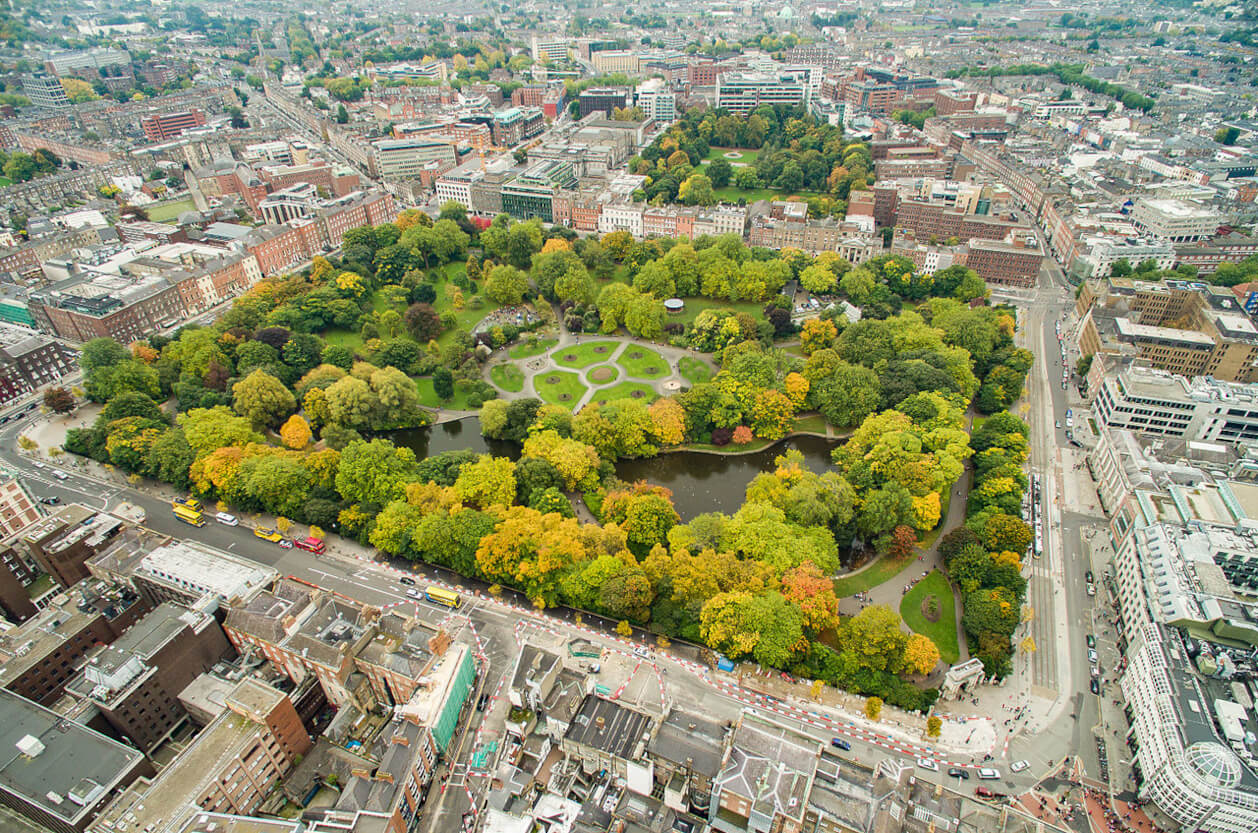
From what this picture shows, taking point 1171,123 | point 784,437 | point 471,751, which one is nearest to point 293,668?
point 471,751

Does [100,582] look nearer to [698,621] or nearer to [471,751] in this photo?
[471,751]

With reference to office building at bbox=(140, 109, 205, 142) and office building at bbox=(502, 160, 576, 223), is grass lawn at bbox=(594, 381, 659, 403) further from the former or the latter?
office building at bbox=(140, 109, 205, 142)

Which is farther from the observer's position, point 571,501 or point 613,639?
point 571,501

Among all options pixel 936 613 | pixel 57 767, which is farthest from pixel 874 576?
pixel 57 767

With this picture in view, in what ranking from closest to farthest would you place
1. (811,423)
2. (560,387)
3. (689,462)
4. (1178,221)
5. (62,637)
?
1. (62,637)
2. (689,462)
3. (811,423)
4. (560,387)
5. (1178,221)

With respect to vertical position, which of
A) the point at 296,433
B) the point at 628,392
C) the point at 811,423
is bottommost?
the point at 811,423

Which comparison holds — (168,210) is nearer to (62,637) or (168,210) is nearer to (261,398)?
(261,398)

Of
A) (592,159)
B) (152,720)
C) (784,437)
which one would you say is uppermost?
(592,159)
